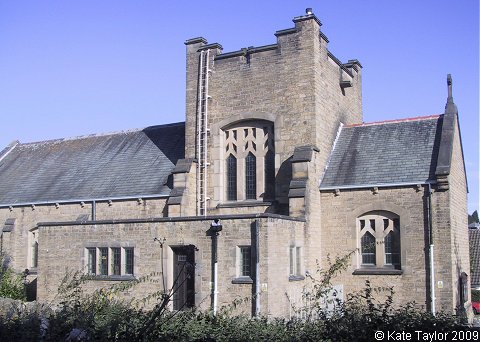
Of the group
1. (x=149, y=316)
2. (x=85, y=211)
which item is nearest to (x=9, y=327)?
(x=149, y=316)

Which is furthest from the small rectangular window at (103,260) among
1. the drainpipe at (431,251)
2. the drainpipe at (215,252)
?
the drainpipe at (431,251)

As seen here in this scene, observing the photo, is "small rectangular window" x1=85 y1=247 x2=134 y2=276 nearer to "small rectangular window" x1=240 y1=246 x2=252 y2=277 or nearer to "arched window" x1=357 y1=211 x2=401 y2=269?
"small rectangular window" x1=240 y1=246 x2=252 y2=277

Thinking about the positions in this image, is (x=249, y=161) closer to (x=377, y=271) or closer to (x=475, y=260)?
(x=377, y=271)

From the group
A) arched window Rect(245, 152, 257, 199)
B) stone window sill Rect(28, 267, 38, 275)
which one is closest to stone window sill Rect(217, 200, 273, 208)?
arched window Rect(245, 152, 257, 199)

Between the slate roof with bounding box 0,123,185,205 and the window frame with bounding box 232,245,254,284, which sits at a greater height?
the slate roof with bounding box 0,123,185,205

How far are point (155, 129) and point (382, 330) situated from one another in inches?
928

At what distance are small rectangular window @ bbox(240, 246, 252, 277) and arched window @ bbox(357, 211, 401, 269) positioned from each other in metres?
5.02

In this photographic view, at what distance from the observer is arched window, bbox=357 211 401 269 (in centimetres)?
2203

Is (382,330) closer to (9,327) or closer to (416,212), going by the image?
(9,327)

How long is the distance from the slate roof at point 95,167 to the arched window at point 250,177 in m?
3.59

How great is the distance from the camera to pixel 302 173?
22719mm

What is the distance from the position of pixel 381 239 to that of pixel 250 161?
6448 mm

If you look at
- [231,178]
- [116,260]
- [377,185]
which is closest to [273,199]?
[231,178]

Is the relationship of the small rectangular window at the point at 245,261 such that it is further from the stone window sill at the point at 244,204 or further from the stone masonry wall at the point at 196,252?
the stone window sill at the point at 244,204
